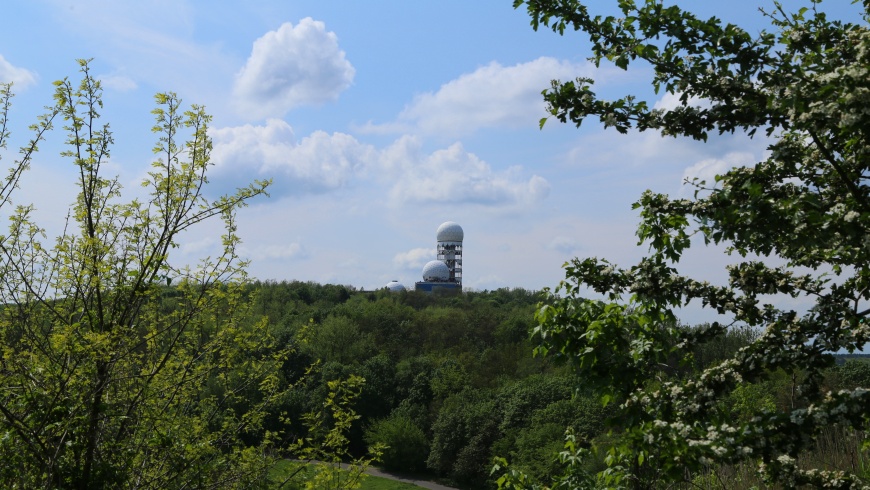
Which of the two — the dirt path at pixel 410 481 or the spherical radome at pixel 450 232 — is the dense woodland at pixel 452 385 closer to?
the dirt path at pixel 410 481

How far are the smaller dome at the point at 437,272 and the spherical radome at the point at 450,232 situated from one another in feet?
13.9

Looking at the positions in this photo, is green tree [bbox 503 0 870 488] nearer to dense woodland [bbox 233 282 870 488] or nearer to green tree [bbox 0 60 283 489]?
green tree [bbox 0 60 283 489]

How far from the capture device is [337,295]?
90.5 m

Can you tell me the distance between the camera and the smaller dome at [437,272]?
290ft

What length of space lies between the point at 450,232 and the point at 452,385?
118 feet

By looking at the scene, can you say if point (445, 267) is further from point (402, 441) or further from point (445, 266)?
point (402, 441)

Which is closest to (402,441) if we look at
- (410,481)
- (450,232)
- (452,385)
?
(410,481)

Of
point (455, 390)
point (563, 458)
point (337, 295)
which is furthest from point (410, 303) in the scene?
point (563, 458)

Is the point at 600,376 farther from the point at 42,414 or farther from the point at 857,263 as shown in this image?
the point at 42,414

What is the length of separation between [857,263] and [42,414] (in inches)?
233

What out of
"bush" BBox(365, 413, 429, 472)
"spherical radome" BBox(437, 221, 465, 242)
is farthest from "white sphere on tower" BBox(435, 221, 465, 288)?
"bush" BBox(365, 413, 429, 472)

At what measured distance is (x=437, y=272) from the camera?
8869cm

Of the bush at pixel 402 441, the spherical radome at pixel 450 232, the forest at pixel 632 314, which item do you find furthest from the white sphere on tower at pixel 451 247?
the forest at pixel 632 314

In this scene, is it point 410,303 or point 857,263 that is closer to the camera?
point 857,263
